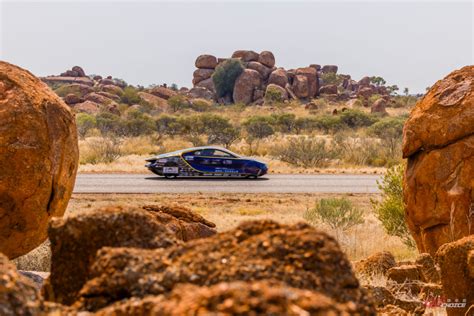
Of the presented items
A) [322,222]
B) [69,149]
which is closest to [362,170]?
[322,222]

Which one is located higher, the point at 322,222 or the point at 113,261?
the point at 113,261

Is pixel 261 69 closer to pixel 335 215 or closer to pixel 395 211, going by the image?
pixel 335 215

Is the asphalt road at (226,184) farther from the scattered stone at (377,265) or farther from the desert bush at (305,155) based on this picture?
the scattered stone at (377,265)

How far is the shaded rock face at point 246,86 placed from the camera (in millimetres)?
76188

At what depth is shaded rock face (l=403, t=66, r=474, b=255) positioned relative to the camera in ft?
27.6

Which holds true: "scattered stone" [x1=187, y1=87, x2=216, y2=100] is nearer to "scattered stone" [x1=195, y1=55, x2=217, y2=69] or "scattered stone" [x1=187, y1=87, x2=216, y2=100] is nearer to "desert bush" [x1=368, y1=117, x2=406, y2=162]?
"scattered stone" [x1=195, y1=55, x2=217, y2=69]

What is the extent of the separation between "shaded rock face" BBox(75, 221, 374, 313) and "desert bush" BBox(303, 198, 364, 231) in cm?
1041

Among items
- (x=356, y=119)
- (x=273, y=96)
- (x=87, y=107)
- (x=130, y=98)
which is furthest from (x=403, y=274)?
(x=130, y=98)

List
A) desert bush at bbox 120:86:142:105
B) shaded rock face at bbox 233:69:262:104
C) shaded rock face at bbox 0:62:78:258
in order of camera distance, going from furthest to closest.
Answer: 1. shaded rock face at bbox 233:69:262:104
2. desert bush at bbox 120:86:142:105
3. shaded rock face at bbox 0:62:78:258

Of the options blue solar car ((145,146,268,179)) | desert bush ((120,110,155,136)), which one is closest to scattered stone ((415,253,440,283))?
blue solar car ((145,146,268,179))

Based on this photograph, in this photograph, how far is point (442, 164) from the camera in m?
8.64

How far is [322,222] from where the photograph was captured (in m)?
13.9

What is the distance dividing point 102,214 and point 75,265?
0.29m

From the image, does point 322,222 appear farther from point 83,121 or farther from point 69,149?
point 83,121
